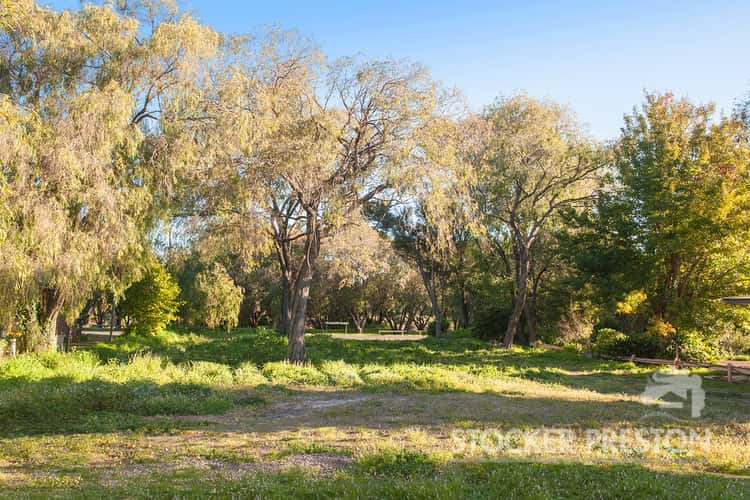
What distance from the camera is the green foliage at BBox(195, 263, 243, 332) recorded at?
120 feet

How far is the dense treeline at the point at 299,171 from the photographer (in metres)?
14.2

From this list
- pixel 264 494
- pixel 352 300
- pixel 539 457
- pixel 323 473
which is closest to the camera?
pixel 264 494

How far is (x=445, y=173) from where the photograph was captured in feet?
57.2

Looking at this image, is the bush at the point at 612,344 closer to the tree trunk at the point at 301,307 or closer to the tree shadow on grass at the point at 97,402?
the tree trunk at the point at 301,307

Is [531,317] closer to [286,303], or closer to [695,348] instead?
[695,348]

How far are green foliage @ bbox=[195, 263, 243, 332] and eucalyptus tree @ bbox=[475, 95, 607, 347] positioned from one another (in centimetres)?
1886

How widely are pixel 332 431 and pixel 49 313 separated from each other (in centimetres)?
1386

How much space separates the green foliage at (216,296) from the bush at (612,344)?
23.3 metres

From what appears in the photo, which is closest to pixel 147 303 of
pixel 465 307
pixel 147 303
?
pixel 147 303

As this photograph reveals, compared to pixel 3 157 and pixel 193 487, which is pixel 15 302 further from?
pixel 193 487

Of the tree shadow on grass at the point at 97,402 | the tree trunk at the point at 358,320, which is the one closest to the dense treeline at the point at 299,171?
the tree shadow on grass at the point at 97,402

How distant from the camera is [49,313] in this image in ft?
60.4

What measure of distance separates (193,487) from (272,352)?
52.2 ft

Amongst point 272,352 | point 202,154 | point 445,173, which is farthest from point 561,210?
point 202,154
